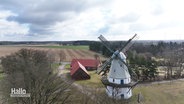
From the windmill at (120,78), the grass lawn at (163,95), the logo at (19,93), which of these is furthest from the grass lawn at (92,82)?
the logo at (19,93)

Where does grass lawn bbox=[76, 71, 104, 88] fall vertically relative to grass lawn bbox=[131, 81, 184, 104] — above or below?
above

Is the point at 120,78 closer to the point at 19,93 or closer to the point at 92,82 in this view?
the point at 92,82

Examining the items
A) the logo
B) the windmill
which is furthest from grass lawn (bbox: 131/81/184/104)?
the logo

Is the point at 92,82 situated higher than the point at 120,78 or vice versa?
the point at 120,78

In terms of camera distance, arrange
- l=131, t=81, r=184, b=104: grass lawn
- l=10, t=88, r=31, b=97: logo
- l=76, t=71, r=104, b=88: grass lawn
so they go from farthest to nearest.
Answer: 1. l=76, t=71, r=104, b=88: grass lawn
2. l=131, t=81, r=184, b=104: grass lawn
3. l=10, t=88, r=31, b=97: logo

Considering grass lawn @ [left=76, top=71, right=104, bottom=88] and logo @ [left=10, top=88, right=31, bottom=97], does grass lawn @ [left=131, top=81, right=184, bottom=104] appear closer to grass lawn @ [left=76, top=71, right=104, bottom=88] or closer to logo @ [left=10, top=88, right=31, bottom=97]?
grass lawn @ [left=76, top=71, right=104, bottom=88]

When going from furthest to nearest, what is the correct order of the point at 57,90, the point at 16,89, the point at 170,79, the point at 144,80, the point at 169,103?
the point at 170,79 → the point at 144,80 → the point at 169,103 → the point at 57,90 → the point at 16,89

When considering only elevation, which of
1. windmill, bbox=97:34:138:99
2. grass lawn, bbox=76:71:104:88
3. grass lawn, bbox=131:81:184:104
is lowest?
grass lawn, bbox=131:81:184:104

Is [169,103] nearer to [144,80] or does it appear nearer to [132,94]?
[132,94]

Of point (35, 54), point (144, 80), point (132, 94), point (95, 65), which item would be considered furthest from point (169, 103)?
point (95, 65)

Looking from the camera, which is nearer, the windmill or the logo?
the logo

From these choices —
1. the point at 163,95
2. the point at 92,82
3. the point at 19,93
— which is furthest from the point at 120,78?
the point at 19,93
